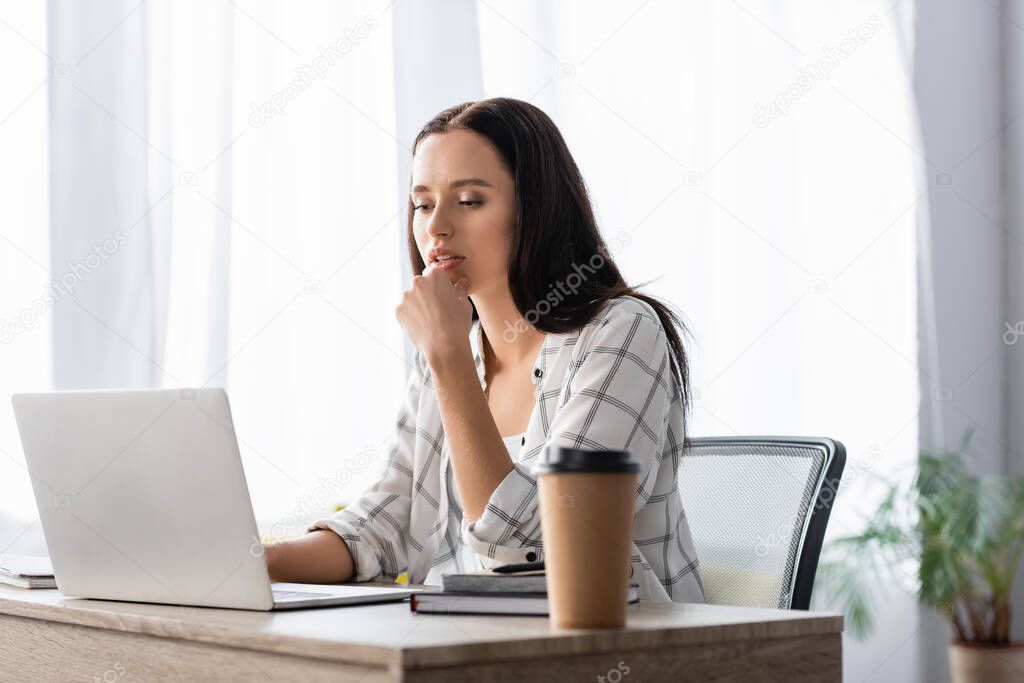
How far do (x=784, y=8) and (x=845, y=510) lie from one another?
1.38 metres

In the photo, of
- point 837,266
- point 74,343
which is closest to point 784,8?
point 837,266

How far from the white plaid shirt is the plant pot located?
1.81m

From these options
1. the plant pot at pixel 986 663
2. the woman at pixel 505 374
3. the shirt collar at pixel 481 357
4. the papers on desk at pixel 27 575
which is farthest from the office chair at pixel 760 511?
the plant pot at pixel 986 663

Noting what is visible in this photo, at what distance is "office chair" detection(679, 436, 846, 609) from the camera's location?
4.42ft

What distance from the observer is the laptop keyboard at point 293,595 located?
107 cm

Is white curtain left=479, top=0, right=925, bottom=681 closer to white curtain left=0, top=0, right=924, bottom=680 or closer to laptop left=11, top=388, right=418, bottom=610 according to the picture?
white curtain left=0, top=0, right=924, bottom=680

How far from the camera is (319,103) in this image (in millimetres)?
2580

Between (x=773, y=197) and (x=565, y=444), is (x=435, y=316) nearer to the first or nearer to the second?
(x=565, y=444)

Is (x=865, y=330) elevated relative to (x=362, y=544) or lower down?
elevated

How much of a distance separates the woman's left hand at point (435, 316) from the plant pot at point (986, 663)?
2.08 m

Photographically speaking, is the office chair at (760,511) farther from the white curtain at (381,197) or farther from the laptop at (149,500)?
the white curtain at (381,197)

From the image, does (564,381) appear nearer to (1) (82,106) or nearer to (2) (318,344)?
(2) (318,344)

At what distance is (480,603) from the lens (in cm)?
96

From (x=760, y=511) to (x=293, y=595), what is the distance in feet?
2.07
